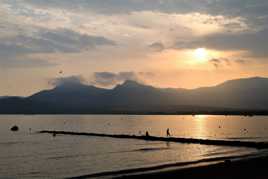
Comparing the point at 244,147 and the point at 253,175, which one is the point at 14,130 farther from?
the point at 253,175

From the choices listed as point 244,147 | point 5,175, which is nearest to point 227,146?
point 244,147

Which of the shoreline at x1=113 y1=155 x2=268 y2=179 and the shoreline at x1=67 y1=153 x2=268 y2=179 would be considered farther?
the shoreline at x1=67 y1=153 x2=268 y2=179

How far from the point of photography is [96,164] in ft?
156

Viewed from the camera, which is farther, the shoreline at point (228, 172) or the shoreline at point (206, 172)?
the shoreline at point (206, 172)

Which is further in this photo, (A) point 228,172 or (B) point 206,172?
(B) point 206,172

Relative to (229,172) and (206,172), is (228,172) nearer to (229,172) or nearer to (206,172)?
(229,172)

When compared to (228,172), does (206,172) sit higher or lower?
lower

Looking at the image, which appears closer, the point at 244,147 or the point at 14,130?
the point at 244,147

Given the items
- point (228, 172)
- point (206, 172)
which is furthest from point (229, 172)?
point (206, 172)

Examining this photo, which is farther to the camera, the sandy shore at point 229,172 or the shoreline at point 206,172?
the shoreline at point 206,172

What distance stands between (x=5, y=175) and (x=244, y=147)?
3611 centimetres

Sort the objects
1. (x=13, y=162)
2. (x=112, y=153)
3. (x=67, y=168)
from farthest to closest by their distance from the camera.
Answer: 1. (x=112, y=153)
2. (x=13, y=162)
3. (x=67, y=168)

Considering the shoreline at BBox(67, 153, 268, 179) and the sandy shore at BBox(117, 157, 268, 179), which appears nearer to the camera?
the sandy shore at BBox(117, 157, 268, 179)

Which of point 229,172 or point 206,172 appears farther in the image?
point 206,172
